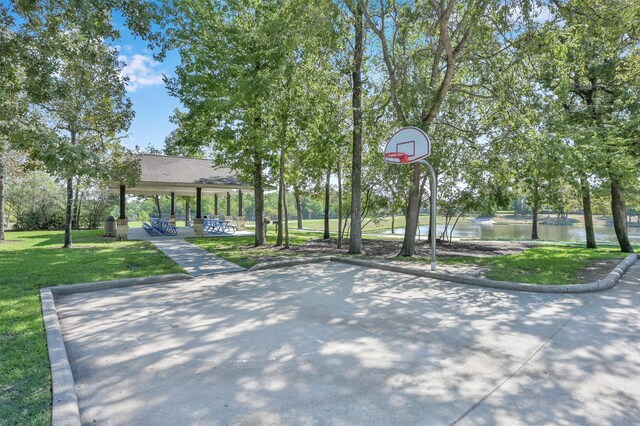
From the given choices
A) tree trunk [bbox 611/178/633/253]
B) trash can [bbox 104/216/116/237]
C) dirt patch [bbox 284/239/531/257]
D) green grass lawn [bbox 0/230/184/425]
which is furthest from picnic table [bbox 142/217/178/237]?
tree trunk [bbox 611/178/633/253]

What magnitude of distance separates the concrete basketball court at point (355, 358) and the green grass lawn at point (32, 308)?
10.9 inches

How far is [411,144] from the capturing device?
8.20 metres

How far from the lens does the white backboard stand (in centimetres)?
789

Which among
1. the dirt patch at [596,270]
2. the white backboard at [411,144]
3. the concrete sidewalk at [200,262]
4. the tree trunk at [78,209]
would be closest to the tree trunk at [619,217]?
the dirt patch at [596,270]

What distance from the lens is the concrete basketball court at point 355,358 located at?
2.37 meters

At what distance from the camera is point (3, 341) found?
343cm

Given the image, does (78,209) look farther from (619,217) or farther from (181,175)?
(619,217)

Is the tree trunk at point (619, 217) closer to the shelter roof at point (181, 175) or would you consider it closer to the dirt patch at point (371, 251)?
the dirt patch at point (371, 251)

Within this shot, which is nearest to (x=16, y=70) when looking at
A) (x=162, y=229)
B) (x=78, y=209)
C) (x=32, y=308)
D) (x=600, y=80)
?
(x=32, y=308)

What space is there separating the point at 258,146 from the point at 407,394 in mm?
9582

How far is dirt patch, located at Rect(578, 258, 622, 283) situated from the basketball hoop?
13.8 feet

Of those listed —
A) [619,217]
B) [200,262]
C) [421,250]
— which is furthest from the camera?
[421,250]

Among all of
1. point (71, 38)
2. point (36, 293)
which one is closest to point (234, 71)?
point (71, 38)

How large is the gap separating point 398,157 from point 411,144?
429 mm
